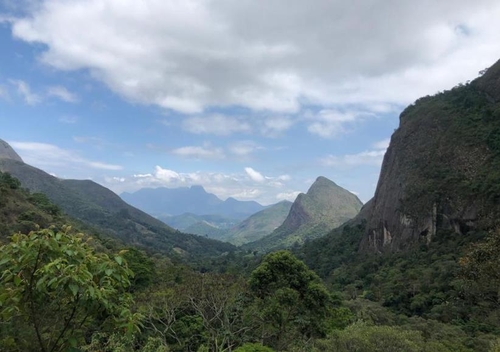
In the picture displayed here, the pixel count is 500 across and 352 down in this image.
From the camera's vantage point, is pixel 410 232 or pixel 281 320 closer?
pixel 281 320

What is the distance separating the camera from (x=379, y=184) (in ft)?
266

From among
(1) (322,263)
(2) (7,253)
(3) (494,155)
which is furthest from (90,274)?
(1) (322,263)

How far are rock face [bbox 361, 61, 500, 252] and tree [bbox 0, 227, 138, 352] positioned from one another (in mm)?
50833

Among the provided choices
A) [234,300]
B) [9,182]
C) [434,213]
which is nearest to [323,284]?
[234,300]

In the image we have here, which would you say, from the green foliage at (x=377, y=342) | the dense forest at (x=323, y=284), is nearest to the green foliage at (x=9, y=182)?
the dense forest at (x=323, y=284)

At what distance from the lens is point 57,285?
10.7ft

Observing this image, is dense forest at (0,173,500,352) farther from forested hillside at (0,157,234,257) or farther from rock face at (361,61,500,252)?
forested hillside at (0,157,234,257)

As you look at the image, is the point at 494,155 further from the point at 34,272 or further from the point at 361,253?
the point at 34,272

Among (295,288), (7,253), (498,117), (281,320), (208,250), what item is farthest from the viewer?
(208,250)

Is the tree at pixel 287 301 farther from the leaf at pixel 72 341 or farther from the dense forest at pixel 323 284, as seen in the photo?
the leaf at pixel 72 341

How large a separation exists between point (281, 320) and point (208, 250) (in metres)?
151

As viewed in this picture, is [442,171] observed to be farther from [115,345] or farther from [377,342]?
[115,345]

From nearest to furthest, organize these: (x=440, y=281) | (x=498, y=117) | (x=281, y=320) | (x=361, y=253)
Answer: (x=281, y=320), (x=440, y=281), (x=498, y=117), (x=361, y=253)

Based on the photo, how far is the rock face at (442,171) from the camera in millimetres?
49906
